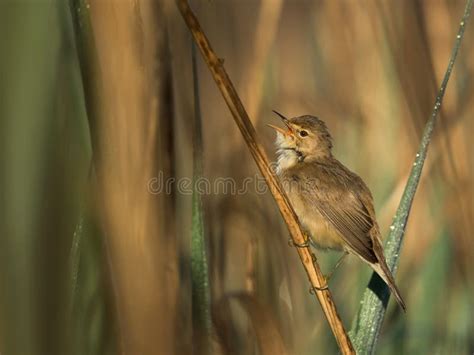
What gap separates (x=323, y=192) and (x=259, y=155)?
1.06 m

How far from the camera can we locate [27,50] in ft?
5.45

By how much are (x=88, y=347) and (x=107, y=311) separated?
0.35 feet

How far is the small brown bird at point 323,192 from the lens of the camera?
2.74m

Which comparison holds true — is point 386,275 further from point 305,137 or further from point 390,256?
point 305,137

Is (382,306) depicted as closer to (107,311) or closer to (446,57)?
(107,311)

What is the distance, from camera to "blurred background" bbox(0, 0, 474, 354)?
68.6 inches

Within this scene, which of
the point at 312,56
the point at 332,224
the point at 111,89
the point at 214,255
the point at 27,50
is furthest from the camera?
the point at 312,56

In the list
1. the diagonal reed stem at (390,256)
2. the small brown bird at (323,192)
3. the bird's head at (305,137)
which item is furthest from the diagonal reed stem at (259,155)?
the bird's head at (305,137)

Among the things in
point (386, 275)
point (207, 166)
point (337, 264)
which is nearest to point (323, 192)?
point (337, 264)

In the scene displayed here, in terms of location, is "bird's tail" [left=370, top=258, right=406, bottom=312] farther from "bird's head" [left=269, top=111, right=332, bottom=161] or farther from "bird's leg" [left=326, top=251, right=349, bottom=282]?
"bird's head" [left=269, top=111, right=332, bottom=161]

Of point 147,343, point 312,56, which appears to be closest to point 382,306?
point 147,343

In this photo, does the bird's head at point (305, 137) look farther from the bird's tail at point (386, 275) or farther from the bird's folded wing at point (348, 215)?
the bird's tail at point (386, 275)

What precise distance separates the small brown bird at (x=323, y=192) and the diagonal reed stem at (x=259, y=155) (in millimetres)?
482

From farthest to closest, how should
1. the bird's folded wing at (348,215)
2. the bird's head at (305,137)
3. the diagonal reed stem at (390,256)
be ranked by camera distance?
the bird's head at (305,137) → the bird's folded wing at (348,215) → the diagonal reed stem at (390,256)
